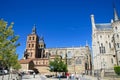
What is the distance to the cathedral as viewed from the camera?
80.6m

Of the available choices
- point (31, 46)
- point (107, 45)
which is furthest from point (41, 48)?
point (107, 45)

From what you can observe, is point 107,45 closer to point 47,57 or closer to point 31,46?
point 47,57

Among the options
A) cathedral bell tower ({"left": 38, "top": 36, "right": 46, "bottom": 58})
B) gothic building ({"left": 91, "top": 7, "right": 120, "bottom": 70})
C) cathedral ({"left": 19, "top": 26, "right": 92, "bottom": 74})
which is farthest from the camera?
cathedral bell tower ({"left": 38, "top": 36, "right": 46, "bottom": 58})

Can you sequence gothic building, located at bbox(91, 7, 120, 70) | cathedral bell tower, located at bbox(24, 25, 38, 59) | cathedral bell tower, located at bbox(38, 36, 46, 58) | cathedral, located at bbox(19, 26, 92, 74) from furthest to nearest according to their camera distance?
cathedral bell tower, located at bbox(38, 36, 46, 58), cathedral bell tower, located at bbox(24, 25, 38, 59), cathedral, located at bbox(19, 26, 92, 74), gothic building, located at bbox(91, 7, 120, 70)

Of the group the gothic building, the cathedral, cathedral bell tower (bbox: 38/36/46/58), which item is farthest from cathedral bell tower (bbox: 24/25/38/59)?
the gothic building

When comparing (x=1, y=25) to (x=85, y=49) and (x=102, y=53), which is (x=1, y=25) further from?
(x=85, y=49)

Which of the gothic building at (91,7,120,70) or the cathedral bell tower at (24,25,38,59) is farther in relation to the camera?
the cathedral bell tower at (24,25,38,59)

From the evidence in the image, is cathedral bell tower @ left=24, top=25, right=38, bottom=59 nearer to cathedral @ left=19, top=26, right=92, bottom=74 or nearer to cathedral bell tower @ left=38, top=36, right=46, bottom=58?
cathedral @ left=19, top=26, right=92, bottom=74

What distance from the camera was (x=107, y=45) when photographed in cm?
6038

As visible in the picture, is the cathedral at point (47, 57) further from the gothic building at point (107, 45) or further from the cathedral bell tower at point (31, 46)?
the gothic building at point (107, 45)

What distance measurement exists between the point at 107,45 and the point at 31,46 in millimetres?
45521

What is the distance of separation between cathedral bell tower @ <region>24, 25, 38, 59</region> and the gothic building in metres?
38.2

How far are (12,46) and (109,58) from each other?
140 ft

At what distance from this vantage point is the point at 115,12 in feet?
207
